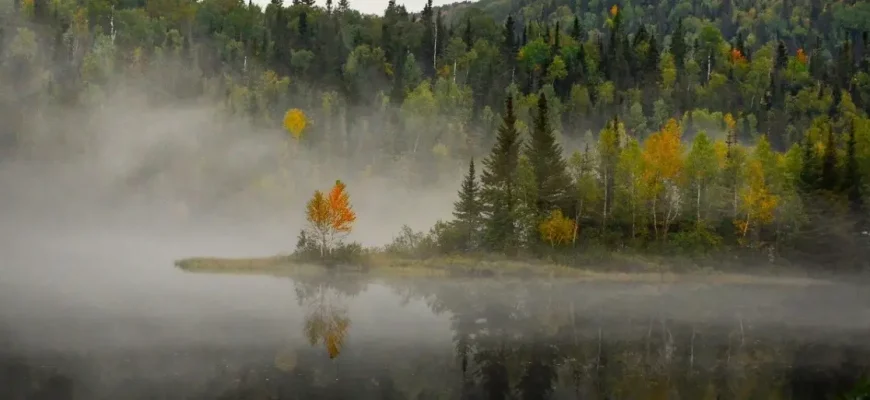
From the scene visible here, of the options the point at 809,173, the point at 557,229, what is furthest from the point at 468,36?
the point at 809,173

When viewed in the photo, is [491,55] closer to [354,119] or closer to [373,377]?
[354,119]

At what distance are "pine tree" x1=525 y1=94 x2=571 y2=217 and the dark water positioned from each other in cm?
1090

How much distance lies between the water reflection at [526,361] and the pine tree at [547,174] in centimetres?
2174

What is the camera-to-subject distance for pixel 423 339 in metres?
53.9

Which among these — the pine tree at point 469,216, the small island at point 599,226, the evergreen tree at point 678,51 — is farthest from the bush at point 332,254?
the evergreen tree at point 678,51

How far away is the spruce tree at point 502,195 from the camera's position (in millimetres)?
87750

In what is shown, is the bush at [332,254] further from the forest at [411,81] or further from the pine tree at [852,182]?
the pine tree at [852,182]

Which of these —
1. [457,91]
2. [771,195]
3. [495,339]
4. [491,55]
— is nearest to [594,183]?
[771,195]

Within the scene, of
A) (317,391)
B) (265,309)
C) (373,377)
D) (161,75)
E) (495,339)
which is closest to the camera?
(317,391)

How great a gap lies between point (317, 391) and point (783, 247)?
219 ft

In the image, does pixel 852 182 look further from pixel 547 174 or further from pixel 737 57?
pixel 737 57

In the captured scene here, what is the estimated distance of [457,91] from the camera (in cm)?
15600

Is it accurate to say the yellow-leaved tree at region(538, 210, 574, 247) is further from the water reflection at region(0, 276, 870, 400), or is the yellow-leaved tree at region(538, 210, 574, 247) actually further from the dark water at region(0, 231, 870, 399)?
the water reflection at region(0, 276, 870, 400)

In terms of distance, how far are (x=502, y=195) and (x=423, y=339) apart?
123ft
